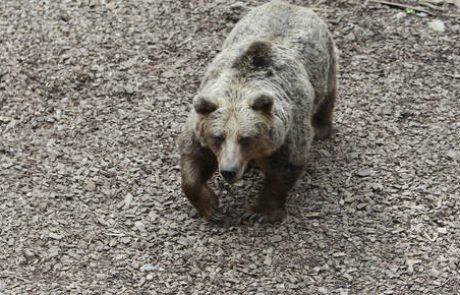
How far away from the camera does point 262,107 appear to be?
5.82 meters

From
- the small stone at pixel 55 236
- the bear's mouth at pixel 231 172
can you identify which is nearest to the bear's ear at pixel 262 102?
the bear's mouth at pixel 231 172

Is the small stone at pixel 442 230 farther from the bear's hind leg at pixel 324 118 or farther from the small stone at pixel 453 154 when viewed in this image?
the bear's hind leg at pixel 324 118

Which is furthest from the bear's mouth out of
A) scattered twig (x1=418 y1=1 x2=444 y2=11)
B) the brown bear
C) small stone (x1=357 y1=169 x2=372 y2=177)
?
scattered twig (x1=418 y1=1 x2=444 y2=11)

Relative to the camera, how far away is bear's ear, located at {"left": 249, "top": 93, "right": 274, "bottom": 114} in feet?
18.9

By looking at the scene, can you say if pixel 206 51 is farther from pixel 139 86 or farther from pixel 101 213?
pixel 101 213

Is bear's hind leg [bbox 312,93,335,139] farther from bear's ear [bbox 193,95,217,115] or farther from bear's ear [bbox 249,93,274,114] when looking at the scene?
bear's ear [bbox 193,95,217,115]

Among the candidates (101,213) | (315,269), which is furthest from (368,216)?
(101,213)

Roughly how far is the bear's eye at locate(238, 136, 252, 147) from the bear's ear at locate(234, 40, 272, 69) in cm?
62

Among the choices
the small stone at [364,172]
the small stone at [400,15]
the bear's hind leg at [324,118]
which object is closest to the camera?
the small stone at [364,172]

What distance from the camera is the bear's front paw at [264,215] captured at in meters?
6.43

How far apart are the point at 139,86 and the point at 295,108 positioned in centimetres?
188

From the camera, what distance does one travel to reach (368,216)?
6566 mm

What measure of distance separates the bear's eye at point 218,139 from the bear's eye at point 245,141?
11cm

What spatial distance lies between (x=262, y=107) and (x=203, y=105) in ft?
1.28
